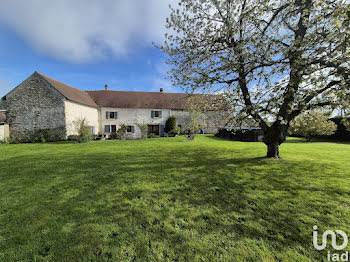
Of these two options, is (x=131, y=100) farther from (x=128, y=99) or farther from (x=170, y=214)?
(x=170, y=214)

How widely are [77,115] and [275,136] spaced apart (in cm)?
2104

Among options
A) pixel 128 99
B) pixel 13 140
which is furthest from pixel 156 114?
pixel 13 140

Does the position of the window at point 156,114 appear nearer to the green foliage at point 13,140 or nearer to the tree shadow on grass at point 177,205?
the green foliage at point 13,140

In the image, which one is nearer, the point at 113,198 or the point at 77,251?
the point at 77,251

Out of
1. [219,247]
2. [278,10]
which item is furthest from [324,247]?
[278,10]

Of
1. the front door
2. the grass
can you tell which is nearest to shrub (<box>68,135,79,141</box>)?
the front door

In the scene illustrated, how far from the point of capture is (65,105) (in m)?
17.5

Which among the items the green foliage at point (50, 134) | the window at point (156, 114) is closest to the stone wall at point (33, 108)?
the green foliage at point (50, 134)

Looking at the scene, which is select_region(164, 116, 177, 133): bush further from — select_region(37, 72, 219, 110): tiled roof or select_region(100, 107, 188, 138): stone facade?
select_region(37, 72, 219, 110): tiled roof

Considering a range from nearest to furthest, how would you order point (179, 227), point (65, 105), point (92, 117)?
point (179, 227) → point (65, 105) → point (92, 117)

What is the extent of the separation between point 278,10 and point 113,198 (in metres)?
9.39

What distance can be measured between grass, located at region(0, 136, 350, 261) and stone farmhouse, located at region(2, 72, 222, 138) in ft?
31.0

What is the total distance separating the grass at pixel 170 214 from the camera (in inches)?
90.7

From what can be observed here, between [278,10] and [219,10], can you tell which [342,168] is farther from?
[219,10]
